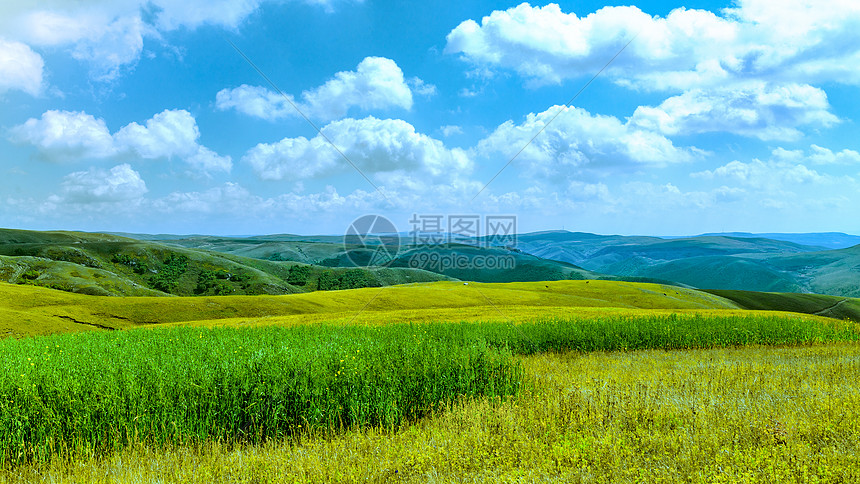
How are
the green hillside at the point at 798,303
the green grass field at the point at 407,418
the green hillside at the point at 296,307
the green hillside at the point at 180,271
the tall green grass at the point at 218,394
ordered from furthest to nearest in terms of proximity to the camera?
the green hillside at the point at 180,271, the green hillside at the point at 798,303, the green hillside at the point at 296,307, the tall green grass at the point at 218,394, the green grass field at the point at 407,418

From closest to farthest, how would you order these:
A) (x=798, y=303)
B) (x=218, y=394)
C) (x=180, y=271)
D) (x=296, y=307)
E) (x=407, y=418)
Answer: (x=218, y=394)
(x=407, y=418)
(x=296, y=307)
(x=798, y=303)
(x=180, y=271)

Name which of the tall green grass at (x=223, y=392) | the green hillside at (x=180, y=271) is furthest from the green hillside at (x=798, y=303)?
the green hillside at (x=180, y=271)

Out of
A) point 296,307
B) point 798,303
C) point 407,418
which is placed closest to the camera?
point 407,418

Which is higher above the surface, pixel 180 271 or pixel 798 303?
pixel 798 303

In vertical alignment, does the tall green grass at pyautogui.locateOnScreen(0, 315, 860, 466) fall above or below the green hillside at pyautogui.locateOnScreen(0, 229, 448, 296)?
above

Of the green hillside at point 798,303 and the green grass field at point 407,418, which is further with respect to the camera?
the green hillside at point 798,303

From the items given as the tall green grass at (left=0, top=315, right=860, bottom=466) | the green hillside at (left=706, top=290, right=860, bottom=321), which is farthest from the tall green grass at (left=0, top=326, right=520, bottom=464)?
the green hillside at (left=706, top=290, right=860, bottom=321)

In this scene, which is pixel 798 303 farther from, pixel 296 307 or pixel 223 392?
pixel 223 392

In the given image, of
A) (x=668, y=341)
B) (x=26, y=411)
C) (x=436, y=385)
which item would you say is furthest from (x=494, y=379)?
(x=668, y=341)

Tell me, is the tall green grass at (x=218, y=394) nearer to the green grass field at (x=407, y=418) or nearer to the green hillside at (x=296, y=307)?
the green grass field at (x=407, y=418)

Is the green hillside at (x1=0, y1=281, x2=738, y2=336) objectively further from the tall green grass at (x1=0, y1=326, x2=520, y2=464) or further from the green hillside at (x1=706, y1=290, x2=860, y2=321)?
the green hillside at (x1=706, y1=290, x2=860, y2=321)

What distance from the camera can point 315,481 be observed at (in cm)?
629

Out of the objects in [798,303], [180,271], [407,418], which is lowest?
[180,271]

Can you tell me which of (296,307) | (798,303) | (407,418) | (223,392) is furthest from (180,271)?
(798,303)
